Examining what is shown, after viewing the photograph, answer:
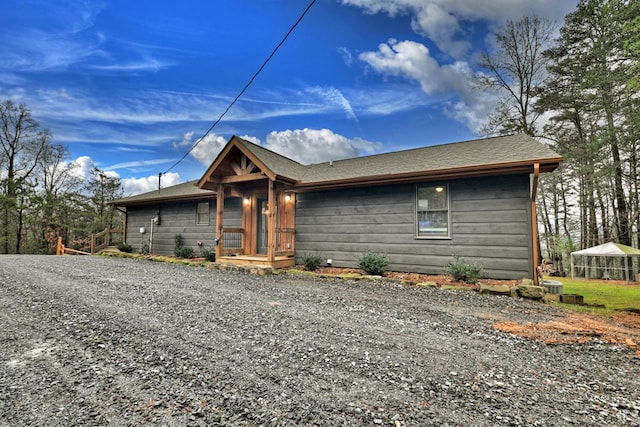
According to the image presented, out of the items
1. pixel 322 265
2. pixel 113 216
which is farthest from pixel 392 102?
pixel 113 216

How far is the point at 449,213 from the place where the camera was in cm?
753

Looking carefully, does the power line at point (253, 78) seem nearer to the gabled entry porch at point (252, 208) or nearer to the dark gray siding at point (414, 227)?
the gabled entry porch at point (252, 208)

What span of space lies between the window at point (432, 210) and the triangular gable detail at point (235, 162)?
4.63 m

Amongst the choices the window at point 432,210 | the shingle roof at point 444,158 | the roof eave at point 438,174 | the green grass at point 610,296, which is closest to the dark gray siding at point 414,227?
the window at point 432,210

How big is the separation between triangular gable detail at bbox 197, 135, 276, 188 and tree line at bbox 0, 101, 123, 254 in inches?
636

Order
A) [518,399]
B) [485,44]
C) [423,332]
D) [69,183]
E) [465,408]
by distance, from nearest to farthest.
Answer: [465,408], [518,399], [423,332], [485,44], [69,183]

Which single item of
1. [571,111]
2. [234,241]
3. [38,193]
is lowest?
[234,241]

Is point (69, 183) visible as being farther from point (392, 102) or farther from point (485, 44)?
point (485, 44)

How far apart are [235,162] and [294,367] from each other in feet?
27.4

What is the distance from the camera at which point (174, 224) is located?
1303 cm

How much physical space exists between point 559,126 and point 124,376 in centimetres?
1823

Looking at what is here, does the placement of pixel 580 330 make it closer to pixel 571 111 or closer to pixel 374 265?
pixel 374 265

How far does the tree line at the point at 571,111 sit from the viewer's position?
37.0ft

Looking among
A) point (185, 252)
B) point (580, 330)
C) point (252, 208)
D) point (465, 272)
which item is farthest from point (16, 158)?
point (580, 330)
